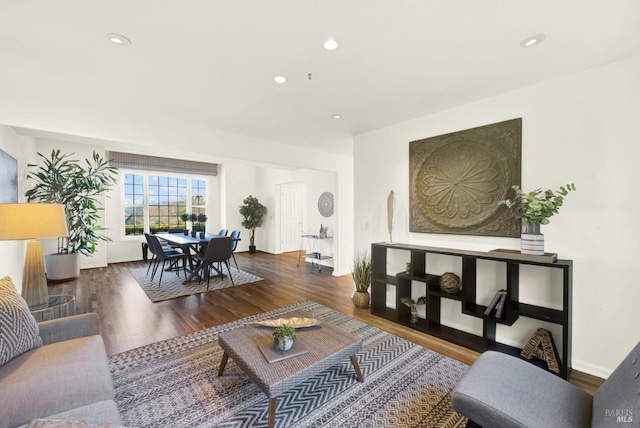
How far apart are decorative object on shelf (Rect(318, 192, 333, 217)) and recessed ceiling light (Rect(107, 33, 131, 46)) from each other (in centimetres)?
495

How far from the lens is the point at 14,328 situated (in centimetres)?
155

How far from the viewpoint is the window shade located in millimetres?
6423

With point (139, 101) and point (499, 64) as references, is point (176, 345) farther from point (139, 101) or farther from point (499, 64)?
point (499, 64)

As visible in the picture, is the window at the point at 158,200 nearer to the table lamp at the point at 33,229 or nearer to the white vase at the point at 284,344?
the table lamp at the point at 33,229

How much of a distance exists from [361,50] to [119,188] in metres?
6.99

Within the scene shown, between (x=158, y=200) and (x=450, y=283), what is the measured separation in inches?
287

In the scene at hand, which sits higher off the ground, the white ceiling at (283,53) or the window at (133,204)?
the white ceiling at (283,53)

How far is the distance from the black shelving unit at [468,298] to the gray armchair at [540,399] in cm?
94

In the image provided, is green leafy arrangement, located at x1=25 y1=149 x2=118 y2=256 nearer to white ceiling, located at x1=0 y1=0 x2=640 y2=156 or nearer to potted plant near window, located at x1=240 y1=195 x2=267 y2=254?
white ceiling, located at x1=0 y1=0 x2=640 y2=156

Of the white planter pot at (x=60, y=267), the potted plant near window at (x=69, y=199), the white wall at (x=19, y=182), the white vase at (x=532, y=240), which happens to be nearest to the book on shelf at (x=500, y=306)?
the white vase at (x=532, y=240)

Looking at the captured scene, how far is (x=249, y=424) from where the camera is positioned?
1688 millimetres

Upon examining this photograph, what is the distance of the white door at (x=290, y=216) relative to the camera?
26.9 feet

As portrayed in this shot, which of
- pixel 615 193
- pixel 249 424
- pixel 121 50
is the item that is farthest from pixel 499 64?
pixel 249 424

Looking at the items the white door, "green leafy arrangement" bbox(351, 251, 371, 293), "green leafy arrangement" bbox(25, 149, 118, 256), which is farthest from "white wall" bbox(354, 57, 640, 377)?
"green leafy arrangement" bbox(25, 149, 118, 256)
